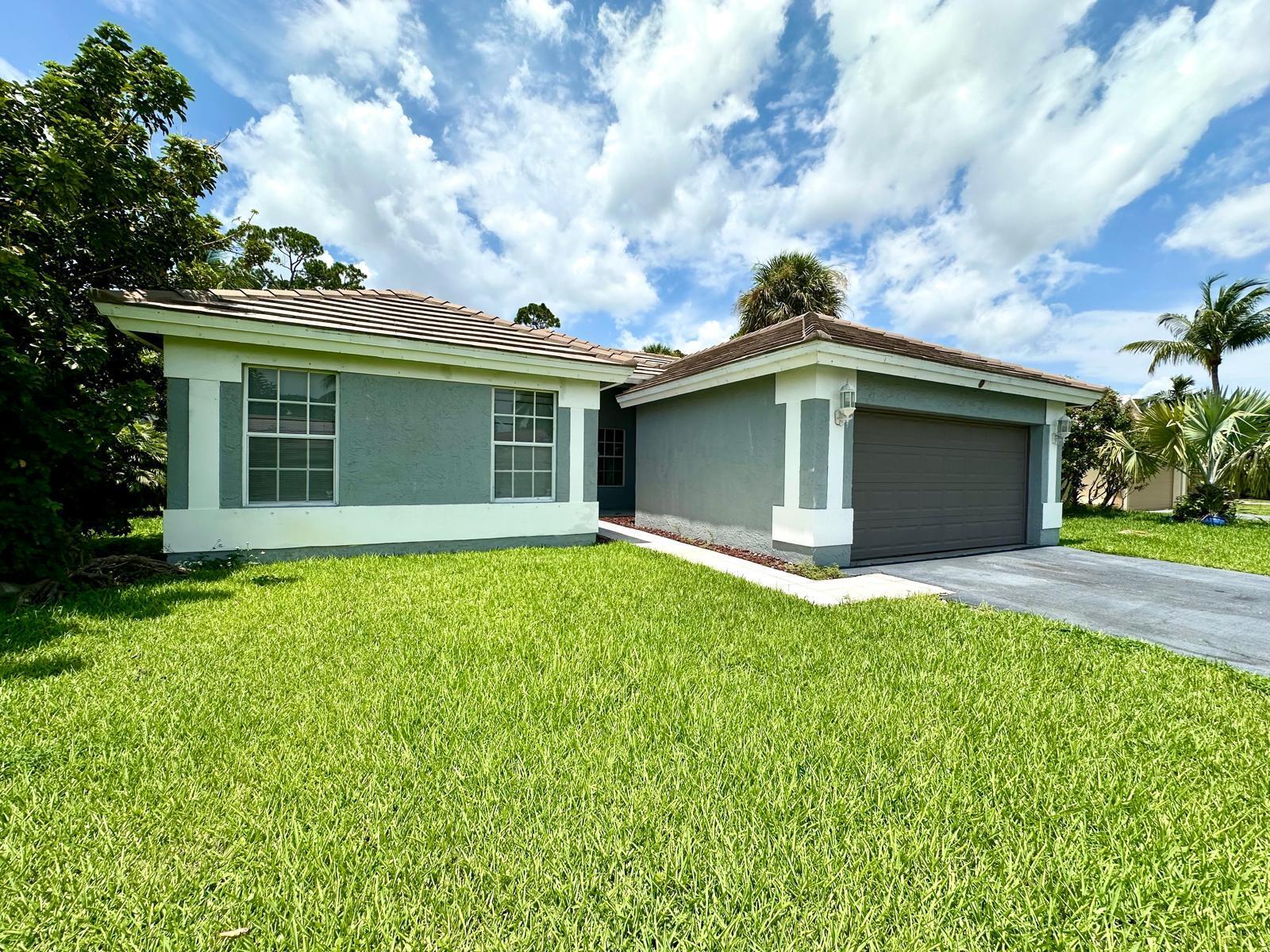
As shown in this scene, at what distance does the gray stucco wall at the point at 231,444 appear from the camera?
6934mm

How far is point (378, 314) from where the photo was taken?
8.55 meters

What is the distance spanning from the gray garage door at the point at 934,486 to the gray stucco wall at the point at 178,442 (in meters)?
9.79

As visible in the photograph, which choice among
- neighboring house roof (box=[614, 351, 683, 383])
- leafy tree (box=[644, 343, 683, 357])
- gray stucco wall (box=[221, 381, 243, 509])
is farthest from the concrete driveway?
leafy tree (box=[644, 343, 683, 357])

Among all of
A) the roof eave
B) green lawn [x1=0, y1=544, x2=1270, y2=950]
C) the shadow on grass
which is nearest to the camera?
green lawn [x1=0, y1=544, x2=1270, y2=950]

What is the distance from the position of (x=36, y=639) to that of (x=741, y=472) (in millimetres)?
8742

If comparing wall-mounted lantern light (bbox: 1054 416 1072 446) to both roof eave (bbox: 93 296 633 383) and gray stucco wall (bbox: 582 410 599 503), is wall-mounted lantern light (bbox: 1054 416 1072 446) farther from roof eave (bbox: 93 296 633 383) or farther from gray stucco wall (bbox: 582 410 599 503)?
gray stucco wall (bbox: 582 410 599 503)

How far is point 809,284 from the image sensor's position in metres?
22.6

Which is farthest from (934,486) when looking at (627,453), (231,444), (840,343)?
(231,444)

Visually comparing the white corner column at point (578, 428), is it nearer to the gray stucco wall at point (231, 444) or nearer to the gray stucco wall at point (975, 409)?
the gray stucco wall at point (975, 409)

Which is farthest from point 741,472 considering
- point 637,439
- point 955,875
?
point 955,875

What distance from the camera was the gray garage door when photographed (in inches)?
340

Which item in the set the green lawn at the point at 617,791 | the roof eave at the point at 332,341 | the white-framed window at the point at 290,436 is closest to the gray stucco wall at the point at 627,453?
the roof eave at the point at 332,341

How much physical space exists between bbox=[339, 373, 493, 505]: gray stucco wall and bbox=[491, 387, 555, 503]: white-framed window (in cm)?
25

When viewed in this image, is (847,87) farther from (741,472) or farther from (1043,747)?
(1043,747)
